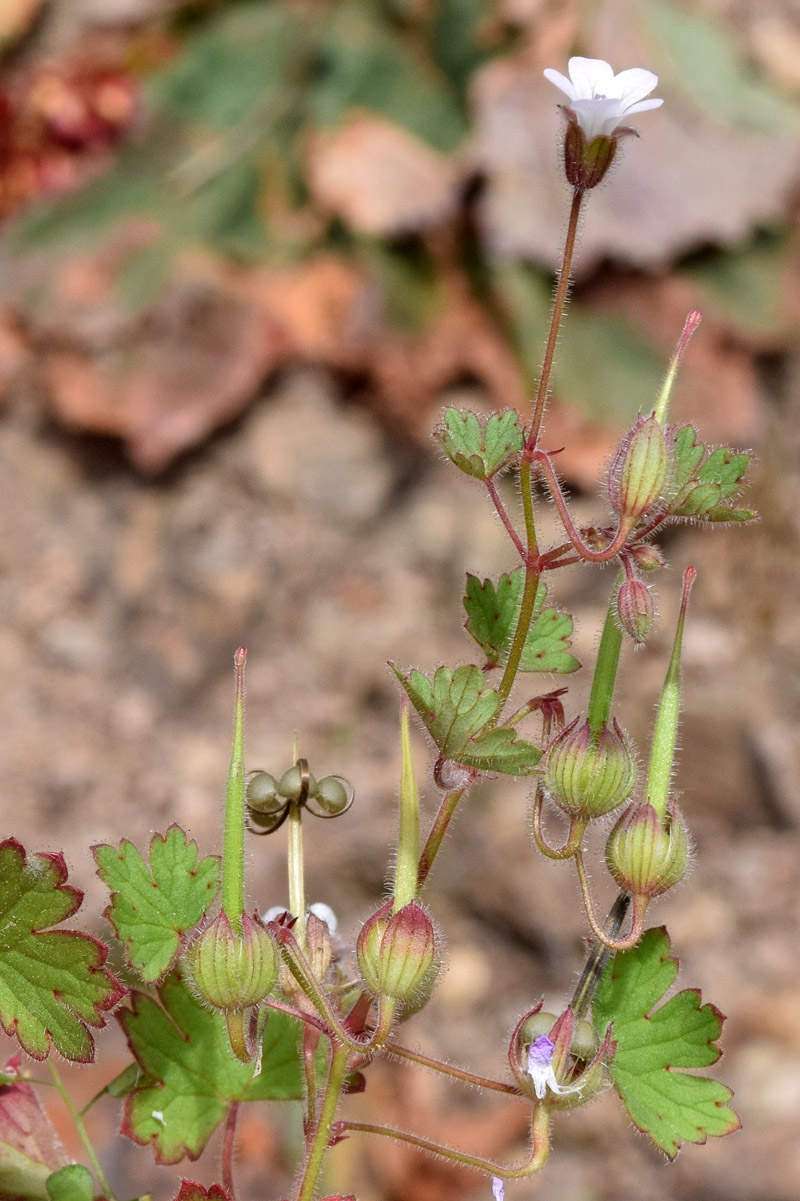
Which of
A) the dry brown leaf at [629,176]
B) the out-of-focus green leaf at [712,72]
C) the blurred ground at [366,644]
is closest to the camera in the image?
the blurred ground at [366,644]

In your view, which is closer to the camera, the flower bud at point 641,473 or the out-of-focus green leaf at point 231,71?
the flower bud at point 641,473

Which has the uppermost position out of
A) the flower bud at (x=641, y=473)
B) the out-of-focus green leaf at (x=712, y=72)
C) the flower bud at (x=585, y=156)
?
the out-of-focus green leaf at (x=712, y=72)

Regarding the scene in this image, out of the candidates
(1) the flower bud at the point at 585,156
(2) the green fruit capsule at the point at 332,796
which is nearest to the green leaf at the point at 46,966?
(2) the green fruit capsule at the point at 332,796

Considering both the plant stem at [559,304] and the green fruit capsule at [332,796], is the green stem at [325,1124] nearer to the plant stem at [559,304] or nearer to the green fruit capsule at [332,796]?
A: the green fruit capsule at [332,796]

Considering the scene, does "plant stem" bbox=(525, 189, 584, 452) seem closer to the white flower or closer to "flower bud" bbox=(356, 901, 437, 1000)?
the white flower

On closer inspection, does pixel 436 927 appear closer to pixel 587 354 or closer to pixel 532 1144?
pixel 532 1144

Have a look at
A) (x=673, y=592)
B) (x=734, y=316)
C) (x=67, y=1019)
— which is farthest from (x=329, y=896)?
(x=67, y=1019)

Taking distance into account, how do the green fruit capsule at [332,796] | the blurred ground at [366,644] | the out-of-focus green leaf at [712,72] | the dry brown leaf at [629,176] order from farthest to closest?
the out-of-focus green leaf at [712,72], the dry brown leaf at [629,176], the blurred ground at [366,644], the green fruit capsule at [332,796]

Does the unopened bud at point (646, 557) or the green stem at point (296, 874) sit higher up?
the unopened bud at point (646, 557)

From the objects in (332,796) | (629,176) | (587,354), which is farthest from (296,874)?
(629,176)
